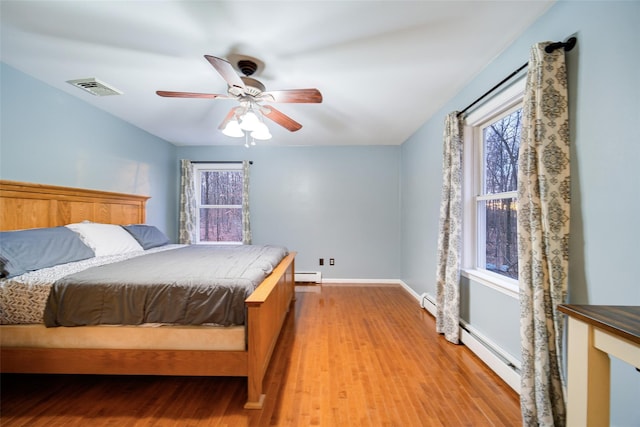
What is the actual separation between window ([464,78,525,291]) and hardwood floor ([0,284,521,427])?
2.52ft

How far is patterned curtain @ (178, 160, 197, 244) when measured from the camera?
4031mm

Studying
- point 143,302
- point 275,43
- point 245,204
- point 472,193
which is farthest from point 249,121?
point 245,204

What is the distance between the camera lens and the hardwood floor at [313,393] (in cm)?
139

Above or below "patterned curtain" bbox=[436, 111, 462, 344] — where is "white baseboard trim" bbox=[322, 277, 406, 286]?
below

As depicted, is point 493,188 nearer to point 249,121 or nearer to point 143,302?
point 249,121

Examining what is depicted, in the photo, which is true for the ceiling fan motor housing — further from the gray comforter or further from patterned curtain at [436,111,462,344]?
patterned curtain at [436,111,462,344]

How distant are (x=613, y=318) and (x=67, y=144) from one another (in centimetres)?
395

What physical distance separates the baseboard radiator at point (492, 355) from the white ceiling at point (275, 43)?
7.34 ft

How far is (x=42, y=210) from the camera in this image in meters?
2.14

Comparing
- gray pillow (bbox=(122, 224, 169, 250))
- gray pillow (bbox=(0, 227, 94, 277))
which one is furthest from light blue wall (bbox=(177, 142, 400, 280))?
gray pillow (bbox=(0, 227, 94, 277))

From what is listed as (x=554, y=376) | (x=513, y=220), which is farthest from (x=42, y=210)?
(x=513, y=220)

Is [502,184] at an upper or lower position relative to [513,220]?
upper

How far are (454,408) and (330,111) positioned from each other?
2.80 metres

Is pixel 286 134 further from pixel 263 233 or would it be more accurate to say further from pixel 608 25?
pixel 608 25
